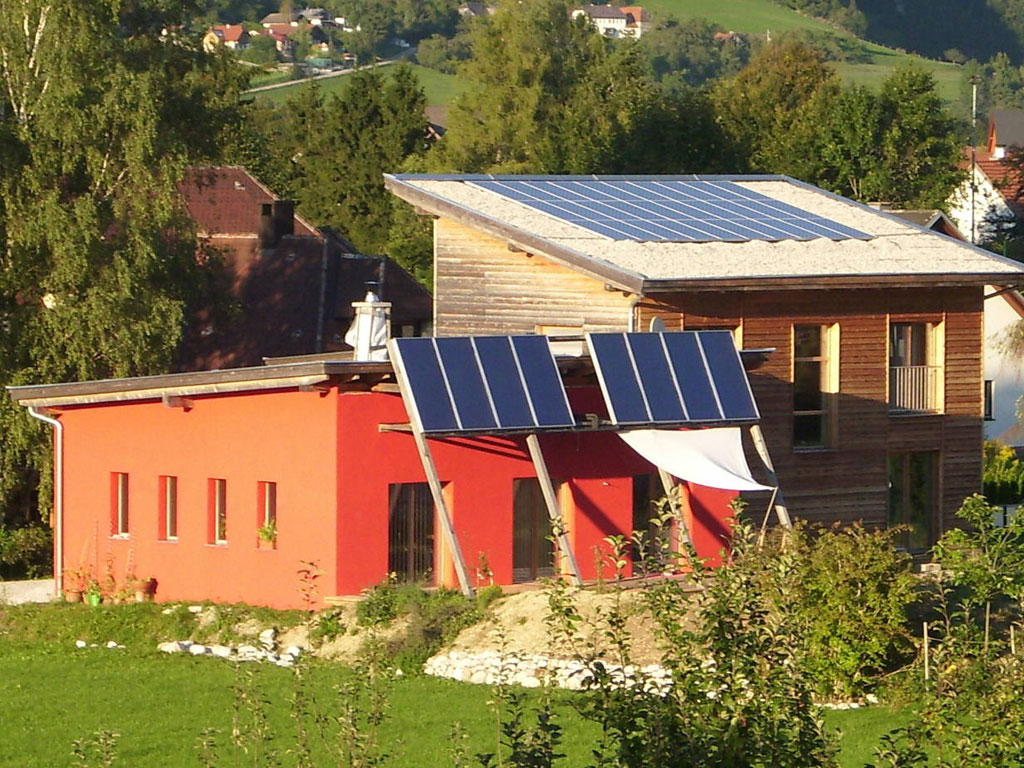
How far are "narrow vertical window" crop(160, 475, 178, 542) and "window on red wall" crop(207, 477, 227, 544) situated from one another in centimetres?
81

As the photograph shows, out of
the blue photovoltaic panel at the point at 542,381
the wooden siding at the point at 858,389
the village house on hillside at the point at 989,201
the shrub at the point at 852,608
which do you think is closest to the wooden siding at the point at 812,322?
the wooden siding at the point at 858,389

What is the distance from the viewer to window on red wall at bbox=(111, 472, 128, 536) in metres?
27.2

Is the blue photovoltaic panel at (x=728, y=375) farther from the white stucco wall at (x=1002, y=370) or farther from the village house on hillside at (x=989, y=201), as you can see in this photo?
the village house on hillside at (x=989, y=201)

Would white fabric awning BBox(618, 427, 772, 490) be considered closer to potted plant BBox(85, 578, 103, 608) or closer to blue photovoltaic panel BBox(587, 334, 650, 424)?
blue photovoltaic panel BBox(587, 334, 650, 424)

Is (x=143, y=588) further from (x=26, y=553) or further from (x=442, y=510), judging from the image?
(x=26, y=553)

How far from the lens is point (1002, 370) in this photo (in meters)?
48.6

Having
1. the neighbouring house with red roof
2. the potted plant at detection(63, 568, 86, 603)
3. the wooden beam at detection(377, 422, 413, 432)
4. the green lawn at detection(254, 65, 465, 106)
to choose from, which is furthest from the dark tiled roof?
the green lawn at detection(254, 65, 465, 106)

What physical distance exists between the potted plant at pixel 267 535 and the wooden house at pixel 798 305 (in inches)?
217

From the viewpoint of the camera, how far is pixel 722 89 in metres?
79.1

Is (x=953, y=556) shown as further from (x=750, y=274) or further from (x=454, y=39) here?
(x=454, y=39)

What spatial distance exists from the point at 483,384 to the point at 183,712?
19.8 ft

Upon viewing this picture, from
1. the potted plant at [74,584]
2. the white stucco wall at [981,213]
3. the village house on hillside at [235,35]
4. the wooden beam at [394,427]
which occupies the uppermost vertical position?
the village house on hillside at [235,35]

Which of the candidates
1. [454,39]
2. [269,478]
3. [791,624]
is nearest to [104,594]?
[269,478]

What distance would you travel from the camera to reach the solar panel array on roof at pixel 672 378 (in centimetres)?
2412
